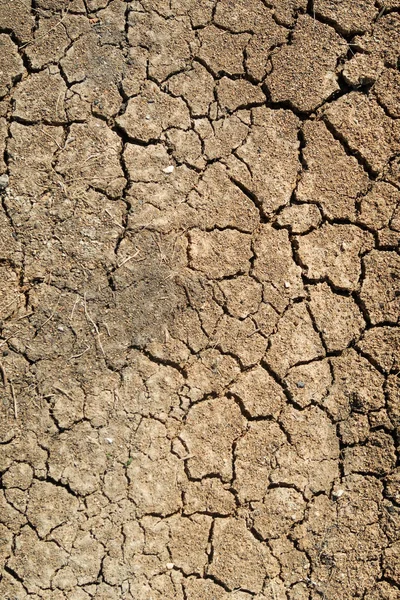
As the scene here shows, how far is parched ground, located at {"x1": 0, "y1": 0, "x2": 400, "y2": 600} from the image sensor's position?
293cm

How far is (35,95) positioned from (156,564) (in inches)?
84.3

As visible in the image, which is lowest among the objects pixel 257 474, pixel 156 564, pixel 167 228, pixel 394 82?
pixel 156 564

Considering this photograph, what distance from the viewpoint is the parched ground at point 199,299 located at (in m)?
2.93

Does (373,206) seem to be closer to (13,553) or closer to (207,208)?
(207,208)

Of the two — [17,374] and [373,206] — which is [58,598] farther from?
[373,206]

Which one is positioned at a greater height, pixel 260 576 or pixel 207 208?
pixel 207 208

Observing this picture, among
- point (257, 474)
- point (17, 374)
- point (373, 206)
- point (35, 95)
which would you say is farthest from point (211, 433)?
point (35, 95)

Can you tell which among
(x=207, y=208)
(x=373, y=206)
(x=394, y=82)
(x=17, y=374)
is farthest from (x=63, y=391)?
(x=394, y=82)

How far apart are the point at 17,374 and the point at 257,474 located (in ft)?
3.76

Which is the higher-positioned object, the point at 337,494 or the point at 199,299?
the point at 199,299

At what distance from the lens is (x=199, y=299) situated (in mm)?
3043

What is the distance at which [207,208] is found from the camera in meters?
3.08

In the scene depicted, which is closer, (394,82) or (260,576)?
(260,576)

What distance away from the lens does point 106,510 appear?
2914 mm
